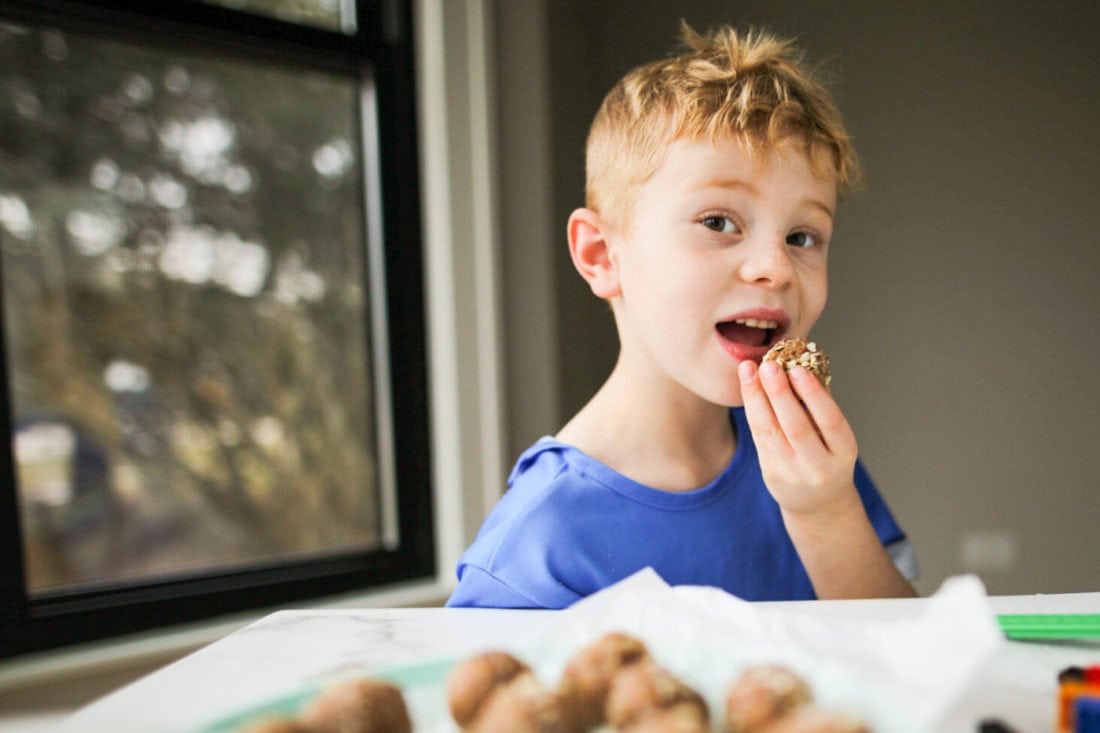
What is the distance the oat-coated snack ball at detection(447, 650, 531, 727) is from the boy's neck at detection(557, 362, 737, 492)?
0.43 metres

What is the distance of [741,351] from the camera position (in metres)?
0.74

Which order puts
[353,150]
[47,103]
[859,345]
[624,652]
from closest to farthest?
1. [624,652]
2. [47,103]
3. [353,150]
4. [859,345]

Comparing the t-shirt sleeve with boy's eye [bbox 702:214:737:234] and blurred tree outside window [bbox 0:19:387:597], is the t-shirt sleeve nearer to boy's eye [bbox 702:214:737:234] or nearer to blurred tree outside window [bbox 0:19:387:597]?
boy's eye [bbox 702:214:737:234]

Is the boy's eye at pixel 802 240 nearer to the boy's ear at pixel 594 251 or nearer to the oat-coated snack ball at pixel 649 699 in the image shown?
the boy's ear at pixel 594 251

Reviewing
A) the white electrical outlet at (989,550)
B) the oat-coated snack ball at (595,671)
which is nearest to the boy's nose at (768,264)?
the oat-coated snack ball at (595,671)

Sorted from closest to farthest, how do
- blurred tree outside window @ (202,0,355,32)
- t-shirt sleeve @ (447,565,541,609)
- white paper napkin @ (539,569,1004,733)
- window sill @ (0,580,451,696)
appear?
white paper napkin @ (539,569,1004,733) < t-shirt sleeve @ (447,565,541,609) < window sill @ (0,580,451,696) < blurred tree outside window @ (202,0,355,32)

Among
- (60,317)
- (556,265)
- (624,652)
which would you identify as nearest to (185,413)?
(60,317)

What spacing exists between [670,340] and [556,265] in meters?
1.66

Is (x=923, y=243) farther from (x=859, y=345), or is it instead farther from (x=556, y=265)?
(x=556, y=265)

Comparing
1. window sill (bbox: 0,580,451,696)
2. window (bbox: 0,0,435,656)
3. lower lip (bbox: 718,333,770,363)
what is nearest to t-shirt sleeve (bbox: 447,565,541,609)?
lower lip (bbox: 718,333,770,363)

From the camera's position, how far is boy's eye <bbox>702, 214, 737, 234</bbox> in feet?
2.37

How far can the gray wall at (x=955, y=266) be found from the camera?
227 cm

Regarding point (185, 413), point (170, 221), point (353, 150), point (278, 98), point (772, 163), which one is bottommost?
point (185, 413)

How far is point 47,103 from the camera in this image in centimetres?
190
